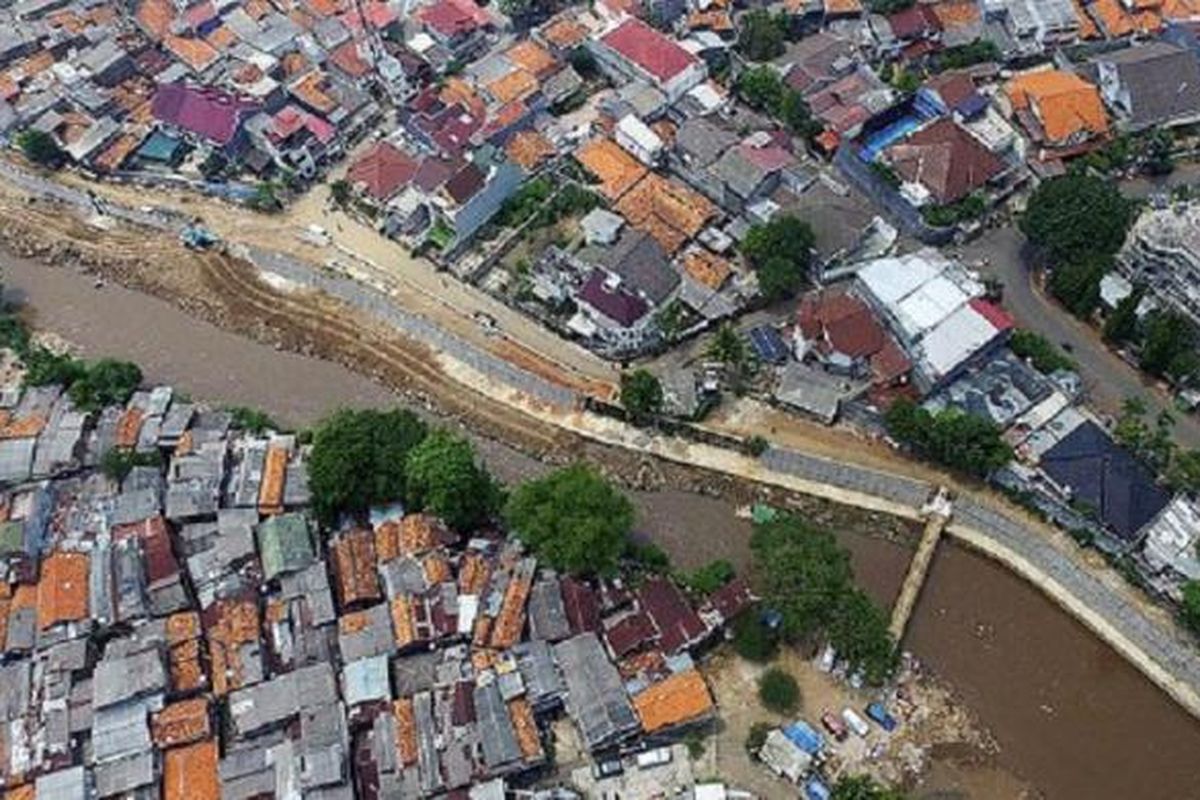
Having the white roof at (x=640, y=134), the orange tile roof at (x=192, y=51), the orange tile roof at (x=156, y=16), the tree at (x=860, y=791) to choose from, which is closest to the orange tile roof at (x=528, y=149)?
the white roof at (x=640, y=134)

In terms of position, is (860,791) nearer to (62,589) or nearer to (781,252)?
(781,252)

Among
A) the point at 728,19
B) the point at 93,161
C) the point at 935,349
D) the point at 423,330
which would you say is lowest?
the point at 93,161

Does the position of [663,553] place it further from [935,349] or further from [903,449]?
[935,349]

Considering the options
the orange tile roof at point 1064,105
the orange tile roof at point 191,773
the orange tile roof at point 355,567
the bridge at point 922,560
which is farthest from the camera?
the orange tile roof at point 1064,105

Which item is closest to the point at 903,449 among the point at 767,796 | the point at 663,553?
the point at 663,553

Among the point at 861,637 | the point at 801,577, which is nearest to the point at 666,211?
the point at 801,577

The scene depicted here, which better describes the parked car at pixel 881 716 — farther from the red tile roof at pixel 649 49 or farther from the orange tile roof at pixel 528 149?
the red tile roof at pixel 649 49

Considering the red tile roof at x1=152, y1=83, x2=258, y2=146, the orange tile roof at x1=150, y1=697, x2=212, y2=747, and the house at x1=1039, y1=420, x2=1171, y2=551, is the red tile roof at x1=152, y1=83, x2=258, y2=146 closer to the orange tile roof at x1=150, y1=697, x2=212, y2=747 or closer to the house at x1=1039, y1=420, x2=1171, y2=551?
the orange tile roof at x1=150, y1=697, x2=212, y2=747
